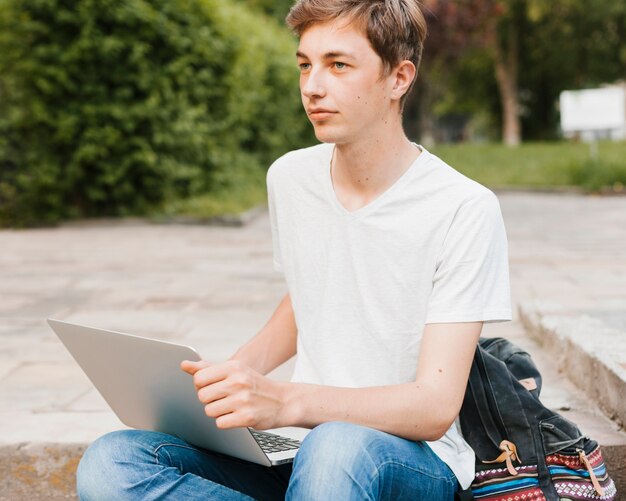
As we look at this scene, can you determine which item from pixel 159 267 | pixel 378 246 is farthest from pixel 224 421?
pixel 159 267

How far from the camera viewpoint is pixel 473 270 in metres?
2.37

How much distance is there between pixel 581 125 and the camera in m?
18.5

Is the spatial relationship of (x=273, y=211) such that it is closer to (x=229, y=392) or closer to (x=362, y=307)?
(x=362, y=307)

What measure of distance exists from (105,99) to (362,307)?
9.70 metres

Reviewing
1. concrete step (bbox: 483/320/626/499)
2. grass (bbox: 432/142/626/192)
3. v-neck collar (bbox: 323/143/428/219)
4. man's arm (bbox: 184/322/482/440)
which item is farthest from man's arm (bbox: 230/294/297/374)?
grass (bbox: 432/142/626/192)

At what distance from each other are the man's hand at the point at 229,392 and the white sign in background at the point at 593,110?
1683 centimetres

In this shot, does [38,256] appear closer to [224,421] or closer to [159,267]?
[159,267]

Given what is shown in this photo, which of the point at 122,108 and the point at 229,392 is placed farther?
the point at 122,108

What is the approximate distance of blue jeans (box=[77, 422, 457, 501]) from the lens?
2.20 m

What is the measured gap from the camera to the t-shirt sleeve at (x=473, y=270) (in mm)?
2355

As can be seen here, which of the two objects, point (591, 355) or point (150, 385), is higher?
point (150, 385)

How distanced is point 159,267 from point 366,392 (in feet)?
20.3

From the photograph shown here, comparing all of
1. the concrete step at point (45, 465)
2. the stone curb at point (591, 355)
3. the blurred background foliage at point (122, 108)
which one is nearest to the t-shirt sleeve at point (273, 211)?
the concrete step at point (45, 465)

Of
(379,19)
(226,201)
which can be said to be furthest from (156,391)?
(226,201)
